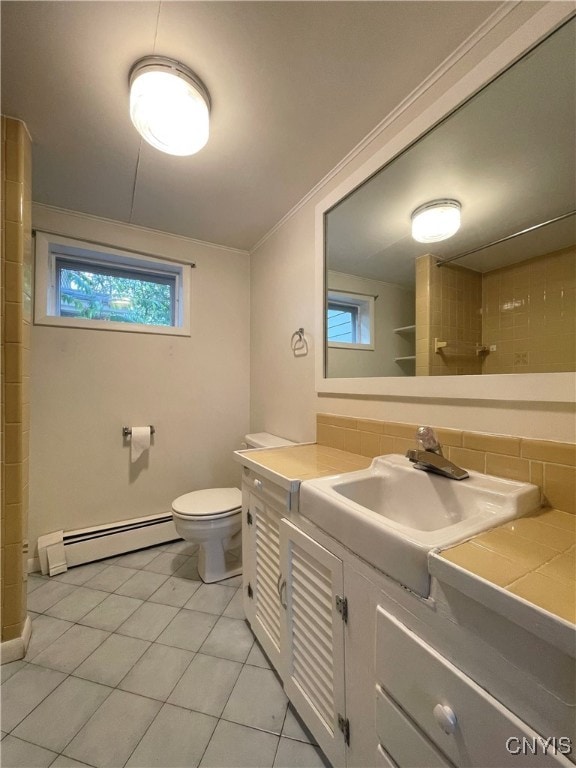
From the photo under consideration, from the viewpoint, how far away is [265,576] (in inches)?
45.3

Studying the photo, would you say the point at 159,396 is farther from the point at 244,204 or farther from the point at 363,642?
the point at 363,642

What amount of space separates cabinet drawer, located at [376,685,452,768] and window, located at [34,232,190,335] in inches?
84.0

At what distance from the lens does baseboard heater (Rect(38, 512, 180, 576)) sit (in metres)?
1.72

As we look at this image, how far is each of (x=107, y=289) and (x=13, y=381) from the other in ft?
3.49

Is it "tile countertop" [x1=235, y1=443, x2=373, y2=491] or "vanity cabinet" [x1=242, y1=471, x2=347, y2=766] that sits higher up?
"tile countertop" [x1=235, y1=443, x2=373, y2=491]

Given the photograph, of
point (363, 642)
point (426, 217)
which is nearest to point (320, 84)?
point (426, 217)

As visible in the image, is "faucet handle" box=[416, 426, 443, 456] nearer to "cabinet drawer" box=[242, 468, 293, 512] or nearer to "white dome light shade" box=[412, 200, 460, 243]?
"cabinet drawer" box=[242, 468, 293, 512]

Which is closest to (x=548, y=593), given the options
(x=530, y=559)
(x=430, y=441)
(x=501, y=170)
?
(x=530, y=559)

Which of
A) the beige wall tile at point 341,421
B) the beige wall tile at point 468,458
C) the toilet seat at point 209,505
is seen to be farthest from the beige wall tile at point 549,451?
the toilet seat at point 209,505

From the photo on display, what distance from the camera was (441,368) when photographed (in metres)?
1.06

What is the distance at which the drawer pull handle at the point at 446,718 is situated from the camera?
0.48m

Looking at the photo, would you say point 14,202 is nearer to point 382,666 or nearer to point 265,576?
point 265,576

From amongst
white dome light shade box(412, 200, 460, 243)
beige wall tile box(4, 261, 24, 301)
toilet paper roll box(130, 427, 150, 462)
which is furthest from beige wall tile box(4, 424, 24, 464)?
white dome light shade box(412, 200, 460, 243)

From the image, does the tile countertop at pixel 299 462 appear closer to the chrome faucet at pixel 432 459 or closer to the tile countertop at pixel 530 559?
the chrome faucet at pixel 432 459
